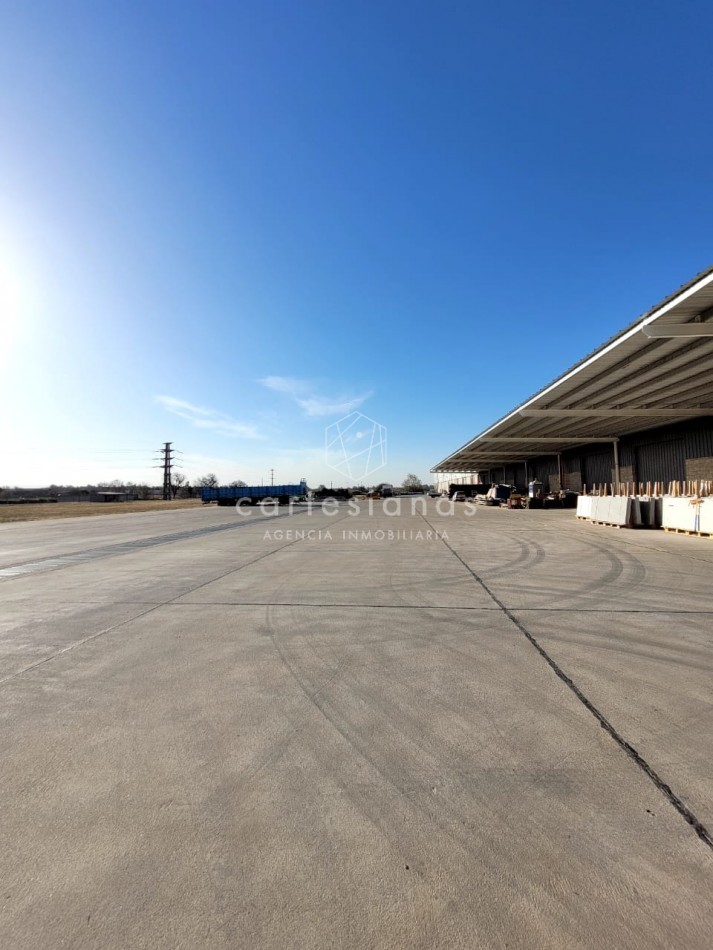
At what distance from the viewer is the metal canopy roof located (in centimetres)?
1188

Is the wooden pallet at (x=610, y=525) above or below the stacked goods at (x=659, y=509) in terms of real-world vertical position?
below

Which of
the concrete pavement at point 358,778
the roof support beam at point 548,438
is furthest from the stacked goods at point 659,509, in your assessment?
the concrete pavement at point 358,778

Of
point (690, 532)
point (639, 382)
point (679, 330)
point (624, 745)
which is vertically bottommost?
point (624, 745)

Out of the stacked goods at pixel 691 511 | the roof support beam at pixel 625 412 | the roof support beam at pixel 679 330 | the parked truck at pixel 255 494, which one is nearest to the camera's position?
the roof support beam at pixel 679 330

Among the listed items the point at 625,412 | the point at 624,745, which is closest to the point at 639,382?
the point at 625,412

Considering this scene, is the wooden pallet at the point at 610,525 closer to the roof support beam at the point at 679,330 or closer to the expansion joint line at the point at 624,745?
the roof support beam at the point at 679,330

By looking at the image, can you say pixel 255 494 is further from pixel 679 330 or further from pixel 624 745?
pixel 624 745

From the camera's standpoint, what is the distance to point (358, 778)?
2.71 metres

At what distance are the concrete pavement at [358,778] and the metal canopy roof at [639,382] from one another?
859 cm

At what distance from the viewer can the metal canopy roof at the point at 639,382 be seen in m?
11.9

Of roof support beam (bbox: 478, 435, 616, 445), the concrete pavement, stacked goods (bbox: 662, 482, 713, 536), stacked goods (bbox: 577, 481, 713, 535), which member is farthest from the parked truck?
the concrete pavement

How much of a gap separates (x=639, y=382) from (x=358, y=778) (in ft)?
65.5

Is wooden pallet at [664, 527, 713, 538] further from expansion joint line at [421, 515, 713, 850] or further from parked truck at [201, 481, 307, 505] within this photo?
parked truck at [201, 481, 307, 505]

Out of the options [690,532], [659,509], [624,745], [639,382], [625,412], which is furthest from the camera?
[625,412]
